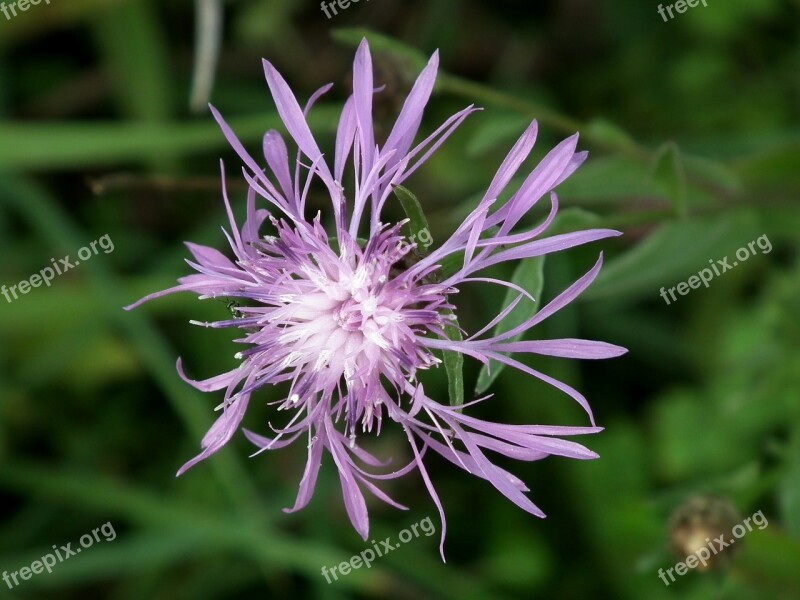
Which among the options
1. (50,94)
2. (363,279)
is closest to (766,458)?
(363,279)
